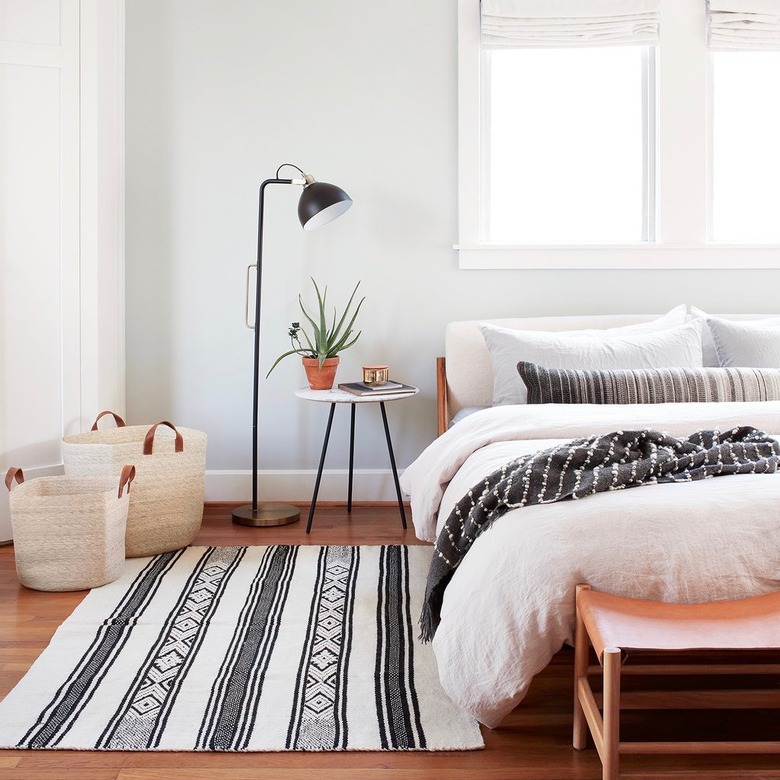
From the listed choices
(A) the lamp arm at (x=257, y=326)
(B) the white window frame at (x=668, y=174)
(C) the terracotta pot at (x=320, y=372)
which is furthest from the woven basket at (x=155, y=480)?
(B) the white window frame at (x=668, y=174)

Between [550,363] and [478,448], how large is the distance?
2.82 feet

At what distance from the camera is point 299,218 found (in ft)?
11.9

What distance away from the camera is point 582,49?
3926 millimetres

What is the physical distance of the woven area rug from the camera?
189 centimetres

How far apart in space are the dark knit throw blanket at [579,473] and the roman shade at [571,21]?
2.39 metres

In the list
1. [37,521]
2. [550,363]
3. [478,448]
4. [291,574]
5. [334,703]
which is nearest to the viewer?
[334,703]

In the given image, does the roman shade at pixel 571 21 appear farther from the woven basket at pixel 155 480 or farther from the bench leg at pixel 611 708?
the bench leg at pixel 611 708

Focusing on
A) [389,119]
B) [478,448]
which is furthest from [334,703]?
[389,119]

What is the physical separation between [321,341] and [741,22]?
232 centimetres

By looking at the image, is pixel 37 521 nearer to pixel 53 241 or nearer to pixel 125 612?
pixel 125 612

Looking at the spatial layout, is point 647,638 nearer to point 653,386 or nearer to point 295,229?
point 653,386

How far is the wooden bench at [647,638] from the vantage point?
1.47 metres

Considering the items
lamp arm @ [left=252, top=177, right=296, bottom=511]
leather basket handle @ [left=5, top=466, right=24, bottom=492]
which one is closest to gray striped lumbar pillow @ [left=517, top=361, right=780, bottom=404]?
lamp arm @ [left=252, top=177, right=296, bottom=511]

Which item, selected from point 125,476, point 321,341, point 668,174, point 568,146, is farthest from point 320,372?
point 668,174
